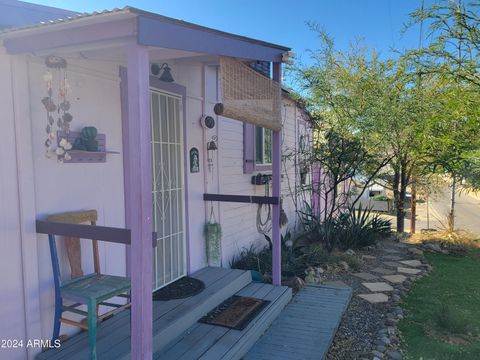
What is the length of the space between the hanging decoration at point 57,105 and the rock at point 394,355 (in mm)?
3153

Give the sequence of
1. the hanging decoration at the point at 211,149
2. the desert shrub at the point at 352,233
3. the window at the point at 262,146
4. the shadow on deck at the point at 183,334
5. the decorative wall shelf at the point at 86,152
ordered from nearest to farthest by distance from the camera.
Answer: the shadow on deck at the point at 183,334
the decorative wall shelf at the point at 86,152
the hanging decoration at the point at 211,149
the window at the point at 262,146
the desert shrub at the point at 352,233

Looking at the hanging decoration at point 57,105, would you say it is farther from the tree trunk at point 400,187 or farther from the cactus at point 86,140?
the tree trunk at point 400,187

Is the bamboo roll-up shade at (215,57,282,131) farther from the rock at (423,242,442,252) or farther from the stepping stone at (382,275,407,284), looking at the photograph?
the rock at (423,242,442,252)

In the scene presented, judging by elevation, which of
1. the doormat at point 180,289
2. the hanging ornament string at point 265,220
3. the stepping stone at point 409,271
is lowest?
the stepping stone at point 409,271

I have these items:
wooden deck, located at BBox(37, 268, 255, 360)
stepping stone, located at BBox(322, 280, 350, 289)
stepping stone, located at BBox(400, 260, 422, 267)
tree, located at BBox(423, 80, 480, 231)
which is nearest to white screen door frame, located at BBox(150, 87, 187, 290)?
wooden deck, located at BBox(37, 268, 255, 360)

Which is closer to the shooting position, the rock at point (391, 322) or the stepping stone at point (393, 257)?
the rock at point (391, 322)

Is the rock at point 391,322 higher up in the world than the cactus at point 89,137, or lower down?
lower down

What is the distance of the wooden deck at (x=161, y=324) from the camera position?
2.71 m

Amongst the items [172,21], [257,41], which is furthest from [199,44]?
[257,41]

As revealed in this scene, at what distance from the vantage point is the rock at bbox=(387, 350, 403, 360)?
133 inches

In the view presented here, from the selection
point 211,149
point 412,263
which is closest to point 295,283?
point 211,149

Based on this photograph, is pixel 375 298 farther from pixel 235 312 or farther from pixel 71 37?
pixel 71 37

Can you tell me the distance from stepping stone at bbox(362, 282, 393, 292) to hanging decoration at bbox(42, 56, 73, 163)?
168 inches

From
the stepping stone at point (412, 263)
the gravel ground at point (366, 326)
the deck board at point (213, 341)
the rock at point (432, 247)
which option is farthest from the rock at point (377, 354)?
the rock at point (432, 247)
